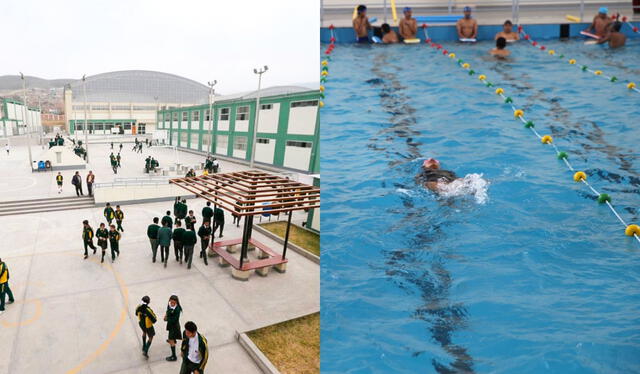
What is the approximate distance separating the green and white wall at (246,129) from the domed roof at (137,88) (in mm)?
268

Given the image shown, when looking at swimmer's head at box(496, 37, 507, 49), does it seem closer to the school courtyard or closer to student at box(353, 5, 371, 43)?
student at box(353, 5, 371, 43)

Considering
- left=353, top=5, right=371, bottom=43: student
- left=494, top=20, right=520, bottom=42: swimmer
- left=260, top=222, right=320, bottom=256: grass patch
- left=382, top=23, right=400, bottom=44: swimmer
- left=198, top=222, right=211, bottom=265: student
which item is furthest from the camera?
left=494, top=20, right=520, bottom=42: swimmer

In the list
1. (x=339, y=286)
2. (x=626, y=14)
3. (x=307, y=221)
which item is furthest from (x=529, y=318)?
(x=626, y=14)

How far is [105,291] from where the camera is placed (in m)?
5.13

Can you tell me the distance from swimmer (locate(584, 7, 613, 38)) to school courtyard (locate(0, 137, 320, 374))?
356 inches

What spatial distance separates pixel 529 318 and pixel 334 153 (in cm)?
395

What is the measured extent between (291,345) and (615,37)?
1035 centimetres

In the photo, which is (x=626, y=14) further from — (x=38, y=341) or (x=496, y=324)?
(x=38, y=341)

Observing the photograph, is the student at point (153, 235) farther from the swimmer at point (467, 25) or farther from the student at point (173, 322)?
the swimmer at point (467, 25)

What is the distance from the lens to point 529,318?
3256 mm

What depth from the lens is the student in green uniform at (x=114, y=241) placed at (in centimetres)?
593

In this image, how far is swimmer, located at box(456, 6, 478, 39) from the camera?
33.9 ft

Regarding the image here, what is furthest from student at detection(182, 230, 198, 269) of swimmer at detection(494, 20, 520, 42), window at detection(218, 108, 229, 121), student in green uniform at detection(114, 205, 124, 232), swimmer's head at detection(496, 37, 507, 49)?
swimmer at detection(494, 20, 520, 42)

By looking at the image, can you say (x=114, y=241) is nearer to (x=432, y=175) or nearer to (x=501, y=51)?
(x=432, y=175)
